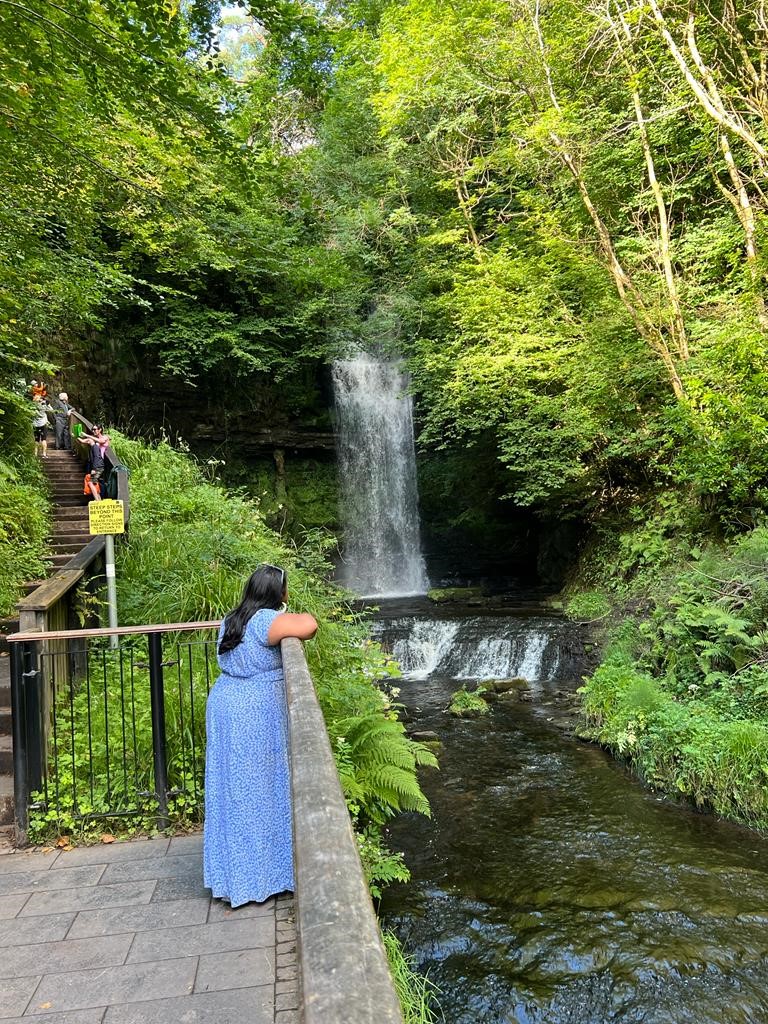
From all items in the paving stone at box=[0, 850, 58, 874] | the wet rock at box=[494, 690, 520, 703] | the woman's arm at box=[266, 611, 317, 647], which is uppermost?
the woman's arm at box=[266, 611, 317, 647]

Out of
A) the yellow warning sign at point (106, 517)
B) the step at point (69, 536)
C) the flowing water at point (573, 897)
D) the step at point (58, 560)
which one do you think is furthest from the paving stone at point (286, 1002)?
the step at point (69, 536)

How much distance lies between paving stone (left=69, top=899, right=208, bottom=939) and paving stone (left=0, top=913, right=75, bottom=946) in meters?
0.06

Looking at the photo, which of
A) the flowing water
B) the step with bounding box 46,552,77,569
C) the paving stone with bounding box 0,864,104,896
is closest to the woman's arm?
the paving stone with bounding box 0,864,104,896

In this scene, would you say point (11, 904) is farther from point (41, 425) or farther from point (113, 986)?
point (41, 425)

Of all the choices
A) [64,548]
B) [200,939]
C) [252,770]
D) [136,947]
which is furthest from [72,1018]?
[64,548]

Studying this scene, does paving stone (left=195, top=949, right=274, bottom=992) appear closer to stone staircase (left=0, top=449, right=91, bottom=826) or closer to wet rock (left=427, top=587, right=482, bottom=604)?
stone staircase (left=0, top=449, right=91, bottom=826)

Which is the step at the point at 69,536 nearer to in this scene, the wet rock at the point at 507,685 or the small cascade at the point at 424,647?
the small cascade at the point at 424,647

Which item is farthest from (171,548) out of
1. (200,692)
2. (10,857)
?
(10,857)

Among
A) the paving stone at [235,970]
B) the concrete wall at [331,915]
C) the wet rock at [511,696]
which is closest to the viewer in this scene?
the concrete wall at [331,915]

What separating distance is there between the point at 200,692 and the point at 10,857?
5.92ft

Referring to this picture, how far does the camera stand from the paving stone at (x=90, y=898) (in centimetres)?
363

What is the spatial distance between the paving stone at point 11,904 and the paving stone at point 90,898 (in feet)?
0.13

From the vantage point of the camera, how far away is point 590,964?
496 cm

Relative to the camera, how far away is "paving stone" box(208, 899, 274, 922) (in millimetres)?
3361
